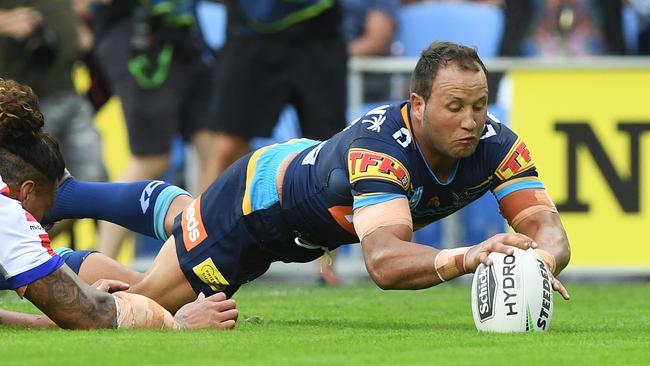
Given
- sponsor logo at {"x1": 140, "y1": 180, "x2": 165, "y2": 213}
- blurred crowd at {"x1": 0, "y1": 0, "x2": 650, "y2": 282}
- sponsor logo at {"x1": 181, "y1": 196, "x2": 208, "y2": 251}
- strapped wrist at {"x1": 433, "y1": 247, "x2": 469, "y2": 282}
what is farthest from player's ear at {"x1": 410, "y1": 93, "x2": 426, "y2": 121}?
blurred crowd at {"x1": 0, "y1": 0, "x2": 650, "y2": 282}

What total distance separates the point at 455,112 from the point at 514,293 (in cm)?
98

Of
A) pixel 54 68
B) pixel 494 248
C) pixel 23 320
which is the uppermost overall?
pixel 494 248

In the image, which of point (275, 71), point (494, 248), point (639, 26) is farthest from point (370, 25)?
point (494, 248)

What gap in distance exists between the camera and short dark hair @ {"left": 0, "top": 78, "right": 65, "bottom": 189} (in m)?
7.16

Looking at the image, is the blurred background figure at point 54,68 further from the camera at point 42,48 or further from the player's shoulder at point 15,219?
the player's shoulder at point 15,219

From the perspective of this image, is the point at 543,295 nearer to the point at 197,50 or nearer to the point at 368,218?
the point at 368,218

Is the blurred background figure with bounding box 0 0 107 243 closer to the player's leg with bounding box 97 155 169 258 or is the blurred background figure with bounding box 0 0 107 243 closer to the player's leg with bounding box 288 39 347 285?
the player's leg with bounding box 97 155 169 258

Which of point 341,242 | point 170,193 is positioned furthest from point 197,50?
point 341,242

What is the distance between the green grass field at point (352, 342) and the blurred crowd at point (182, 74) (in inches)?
118

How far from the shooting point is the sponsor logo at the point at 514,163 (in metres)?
7.74

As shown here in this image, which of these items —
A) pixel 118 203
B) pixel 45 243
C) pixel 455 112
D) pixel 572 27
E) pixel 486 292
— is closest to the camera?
pixel 45 243

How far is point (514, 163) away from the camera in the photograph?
777 cm


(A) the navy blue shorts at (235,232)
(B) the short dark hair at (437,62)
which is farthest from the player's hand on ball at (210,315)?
(B) the short dark hair at (437,62)

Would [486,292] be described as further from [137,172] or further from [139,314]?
[137,172]
